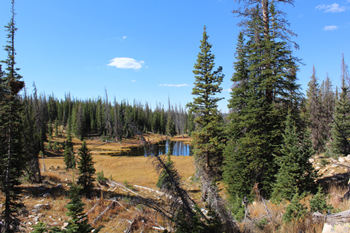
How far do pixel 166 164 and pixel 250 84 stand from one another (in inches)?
507

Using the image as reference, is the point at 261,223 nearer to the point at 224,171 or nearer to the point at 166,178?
the point at 166,178

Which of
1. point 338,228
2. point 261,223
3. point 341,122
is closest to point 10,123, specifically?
point 261,223

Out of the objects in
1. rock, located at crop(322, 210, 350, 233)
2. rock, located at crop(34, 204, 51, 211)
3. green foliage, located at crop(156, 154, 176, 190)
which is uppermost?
green foliage, located at crop(156, 154, 176, 190)

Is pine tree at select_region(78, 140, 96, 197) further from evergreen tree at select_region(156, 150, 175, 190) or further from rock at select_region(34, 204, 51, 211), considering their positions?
evergreen tree at select_region(156, 150, 175, 190)

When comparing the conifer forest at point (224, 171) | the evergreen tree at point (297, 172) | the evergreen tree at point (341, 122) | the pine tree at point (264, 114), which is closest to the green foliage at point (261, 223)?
the conifer forest at point (224, 171)

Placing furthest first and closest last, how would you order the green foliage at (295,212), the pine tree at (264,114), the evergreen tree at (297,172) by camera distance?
1. the pine tree at (264,114)
2. the evergreen tree at (297,172)
3. the green foliage at (295,212)

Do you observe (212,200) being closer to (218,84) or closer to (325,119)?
(218,84)

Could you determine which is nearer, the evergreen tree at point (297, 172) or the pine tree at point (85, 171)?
the evergreen tree at point (297, 172)

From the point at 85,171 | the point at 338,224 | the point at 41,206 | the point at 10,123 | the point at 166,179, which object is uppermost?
the point at 10,123

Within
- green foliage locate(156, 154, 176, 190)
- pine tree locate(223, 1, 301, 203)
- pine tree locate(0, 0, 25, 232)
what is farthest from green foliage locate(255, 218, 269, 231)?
pine tree locate(0, 0, 25, 232)

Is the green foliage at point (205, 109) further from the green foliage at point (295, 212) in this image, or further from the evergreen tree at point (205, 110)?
the green foliage at point (295, 212)

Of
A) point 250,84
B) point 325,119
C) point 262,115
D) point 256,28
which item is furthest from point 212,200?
point 325,119

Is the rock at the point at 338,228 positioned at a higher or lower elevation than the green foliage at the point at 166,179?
lower

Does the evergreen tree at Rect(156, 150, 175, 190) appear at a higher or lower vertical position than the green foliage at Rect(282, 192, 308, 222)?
higher
